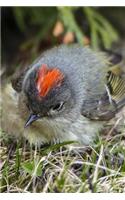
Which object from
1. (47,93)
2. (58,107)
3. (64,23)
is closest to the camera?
(47,93)

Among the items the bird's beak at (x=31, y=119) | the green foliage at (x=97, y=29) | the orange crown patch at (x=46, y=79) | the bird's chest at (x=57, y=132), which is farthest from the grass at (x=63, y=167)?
the green foliage at (x=97, y=29)

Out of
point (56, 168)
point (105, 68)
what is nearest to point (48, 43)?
point (105, 68)

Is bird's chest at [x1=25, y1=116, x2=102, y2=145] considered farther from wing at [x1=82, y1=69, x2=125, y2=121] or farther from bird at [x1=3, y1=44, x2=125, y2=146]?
wing at [x1=82, y1=69, x2=125, y2=121]

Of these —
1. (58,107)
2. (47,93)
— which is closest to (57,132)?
(58,107)

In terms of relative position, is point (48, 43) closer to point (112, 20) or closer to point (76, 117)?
point (112, 20)

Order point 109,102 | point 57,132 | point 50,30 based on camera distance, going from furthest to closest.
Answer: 1. point 50,30
2. point 109,102
3. point 57,132

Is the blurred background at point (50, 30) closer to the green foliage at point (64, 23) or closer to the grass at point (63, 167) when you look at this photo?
the green foliage at point (64, 23)

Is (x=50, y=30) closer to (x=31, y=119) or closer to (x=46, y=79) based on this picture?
(x=31, y=119)
